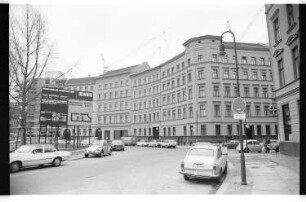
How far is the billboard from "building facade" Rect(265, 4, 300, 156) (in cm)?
2038

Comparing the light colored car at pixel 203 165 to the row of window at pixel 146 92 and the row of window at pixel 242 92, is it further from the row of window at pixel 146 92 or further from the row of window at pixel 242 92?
the row of window at pixel 146 92

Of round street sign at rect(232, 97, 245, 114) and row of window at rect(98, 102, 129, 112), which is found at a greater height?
row of window at rect(98, 102, 129, 112)

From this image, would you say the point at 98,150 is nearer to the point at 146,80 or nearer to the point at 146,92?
the point at 146,92

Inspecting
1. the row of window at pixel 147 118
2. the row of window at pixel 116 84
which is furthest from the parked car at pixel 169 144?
the row of window at pixel 116 84

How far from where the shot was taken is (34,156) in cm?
1427

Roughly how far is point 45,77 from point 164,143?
26.2 meters

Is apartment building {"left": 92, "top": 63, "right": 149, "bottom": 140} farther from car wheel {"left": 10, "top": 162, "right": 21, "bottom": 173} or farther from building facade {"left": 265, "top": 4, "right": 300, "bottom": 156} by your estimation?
car wheel {"left": 10, "top": 162, "right": 21, "bottom": 173}

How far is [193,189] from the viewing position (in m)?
9.20

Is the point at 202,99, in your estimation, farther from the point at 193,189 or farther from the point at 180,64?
the point at 193,189

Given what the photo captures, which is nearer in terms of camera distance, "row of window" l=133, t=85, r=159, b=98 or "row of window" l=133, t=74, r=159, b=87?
"row of window" l=133, t=85, r=159, b=98

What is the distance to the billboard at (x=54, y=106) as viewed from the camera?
78.6ft

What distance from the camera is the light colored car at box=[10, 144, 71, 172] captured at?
Result: 1326 cm

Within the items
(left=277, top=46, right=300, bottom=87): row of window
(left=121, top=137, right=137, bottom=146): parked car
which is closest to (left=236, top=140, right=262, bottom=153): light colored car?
(left=277, top=46, right=300, bottom=87): row of window

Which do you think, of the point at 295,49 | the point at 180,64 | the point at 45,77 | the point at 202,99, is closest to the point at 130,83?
the point at 180,64
